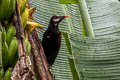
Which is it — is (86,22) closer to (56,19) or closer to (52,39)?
(56,19)

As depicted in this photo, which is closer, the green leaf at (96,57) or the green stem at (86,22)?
the green leaf at (96,57)

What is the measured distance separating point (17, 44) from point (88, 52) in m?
0.53

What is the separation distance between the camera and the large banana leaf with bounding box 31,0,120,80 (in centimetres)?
127

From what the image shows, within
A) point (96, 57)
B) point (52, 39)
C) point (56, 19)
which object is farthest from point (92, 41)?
point (52, 39)

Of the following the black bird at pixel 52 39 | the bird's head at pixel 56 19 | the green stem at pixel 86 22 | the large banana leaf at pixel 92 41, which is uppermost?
the green stem at pixel 86 22

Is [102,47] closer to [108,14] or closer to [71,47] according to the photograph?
[71,47]

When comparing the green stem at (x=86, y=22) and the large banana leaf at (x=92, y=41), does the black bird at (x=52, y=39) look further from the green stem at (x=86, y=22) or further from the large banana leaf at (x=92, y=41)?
the green stem at (x=86, y=22)

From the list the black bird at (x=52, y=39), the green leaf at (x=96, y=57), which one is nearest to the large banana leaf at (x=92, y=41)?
the green leaf at (x=96, y=57)

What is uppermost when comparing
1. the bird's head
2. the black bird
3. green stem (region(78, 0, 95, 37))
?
green stem (region(78, 0, 95, 37))

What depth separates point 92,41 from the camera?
133cm

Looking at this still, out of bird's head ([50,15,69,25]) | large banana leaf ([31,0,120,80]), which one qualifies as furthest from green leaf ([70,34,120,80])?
bird's head ([50,15,69,25])

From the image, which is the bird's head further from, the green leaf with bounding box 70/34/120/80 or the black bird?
the green leaf with bounding box 70/34/120/80

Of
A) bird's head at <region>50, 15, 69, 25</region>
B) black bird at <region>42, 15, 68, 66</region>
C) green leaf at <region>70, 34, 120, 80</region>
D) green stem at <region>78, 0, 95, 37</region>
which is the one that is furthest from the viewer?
black bird at <region>42, 15, 68, 66</region>

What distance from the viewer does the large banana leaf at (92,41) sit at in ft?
4.17
